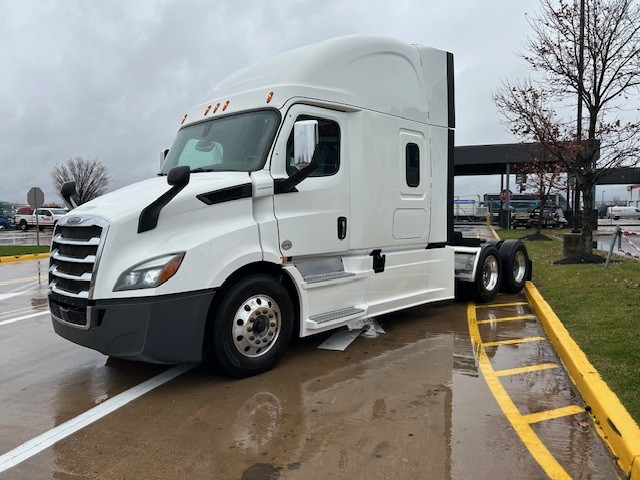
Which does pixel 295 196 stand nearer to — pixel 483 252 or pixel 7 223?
pixel 483 252

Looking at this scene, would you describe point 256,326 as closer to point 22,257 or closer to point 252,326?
point 252,326

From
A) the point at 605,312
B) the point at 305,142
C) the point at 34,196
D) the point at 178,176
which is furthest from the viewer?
the point at 34,196

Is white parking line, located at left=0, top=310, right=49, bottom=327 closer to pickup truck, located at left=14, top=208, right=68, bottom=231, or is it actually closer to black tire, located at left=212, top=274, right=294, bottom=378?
black tire, located at left=212, top=274, right=294, bottom=378

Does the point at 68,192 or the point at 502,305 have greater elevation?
the point at 68,192

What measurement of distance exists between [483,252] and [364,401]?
4.82 m

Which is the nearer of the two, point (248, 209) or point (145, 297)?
point (145, 297)

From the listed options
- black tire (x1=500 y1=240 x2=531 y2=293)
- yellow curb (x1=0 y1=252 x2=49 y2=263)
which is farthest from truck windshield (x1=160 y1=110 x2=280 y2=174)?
yellow curb (x1=0 y1=252 x2=49 y2=263)

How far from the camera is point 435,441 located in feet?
11.9

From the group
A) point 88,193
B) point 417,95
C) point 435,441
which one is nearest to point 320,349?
point 435,441

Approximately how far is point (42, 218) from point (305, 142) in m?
44.1

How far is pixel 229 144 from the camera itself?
5387 mm

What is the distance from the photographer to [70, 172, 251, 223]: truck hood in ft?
14.5

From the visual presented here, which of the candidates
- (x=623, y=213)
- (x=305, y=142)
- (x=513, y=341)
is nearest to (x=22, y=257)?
(x=305, y=142)

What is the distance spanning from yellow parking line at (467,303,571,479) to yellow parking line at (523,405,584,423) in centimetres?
7
